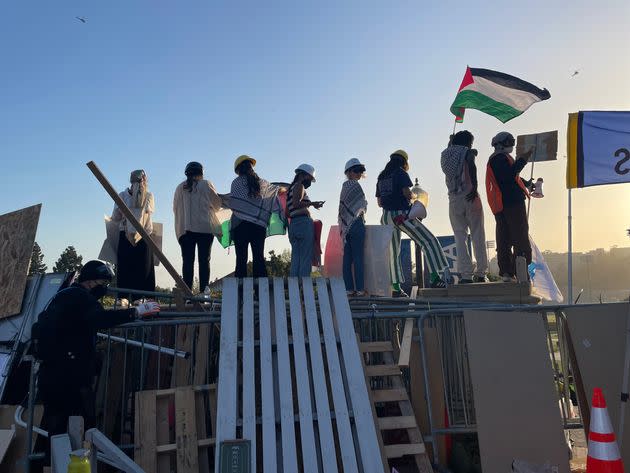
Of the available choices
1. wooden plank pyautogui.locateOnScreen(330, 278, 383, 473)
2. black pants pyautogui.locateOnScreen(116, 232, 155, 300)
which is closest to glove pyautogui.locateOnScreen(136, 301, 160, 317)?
wooden plank pyautogui.locateOnScreen(330, 278, 383, 473)

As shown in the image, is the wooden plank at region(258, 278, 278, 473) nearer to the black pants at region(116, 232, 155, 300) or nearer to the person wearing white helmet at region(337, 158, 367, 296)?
the person wearing white helmet at region(337, 158, 367, 296)

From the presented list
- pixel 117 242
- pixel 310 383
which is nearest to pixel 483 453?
pixel 310 383

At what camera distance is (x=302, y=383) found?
4.14 meters

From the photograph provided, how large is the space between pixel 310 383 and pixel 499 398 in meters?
1.55

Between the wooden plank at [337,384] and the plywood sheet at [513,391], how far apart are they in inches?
43.6

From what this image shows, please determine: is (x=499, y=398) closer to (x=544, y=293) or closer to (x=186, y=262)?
(x=186, y=262)

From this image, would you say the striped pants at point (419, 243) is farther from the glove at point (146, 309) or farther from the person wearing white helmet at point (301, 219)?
the glove at point (146, 309)

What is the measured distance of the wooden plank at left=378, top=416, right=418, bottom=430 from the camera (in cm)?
430

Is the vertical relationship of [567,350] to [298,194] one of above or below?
below

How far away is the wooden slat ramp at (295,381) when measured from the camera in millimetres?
3744

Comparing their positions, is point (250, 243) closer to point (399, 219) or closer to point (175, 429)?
point (399, 219)

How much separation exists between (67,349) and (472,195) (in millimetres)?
5079

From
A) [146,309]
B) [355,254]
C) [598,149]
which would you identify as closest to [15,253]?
[146,309]

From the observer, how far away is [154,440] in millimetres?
4285
